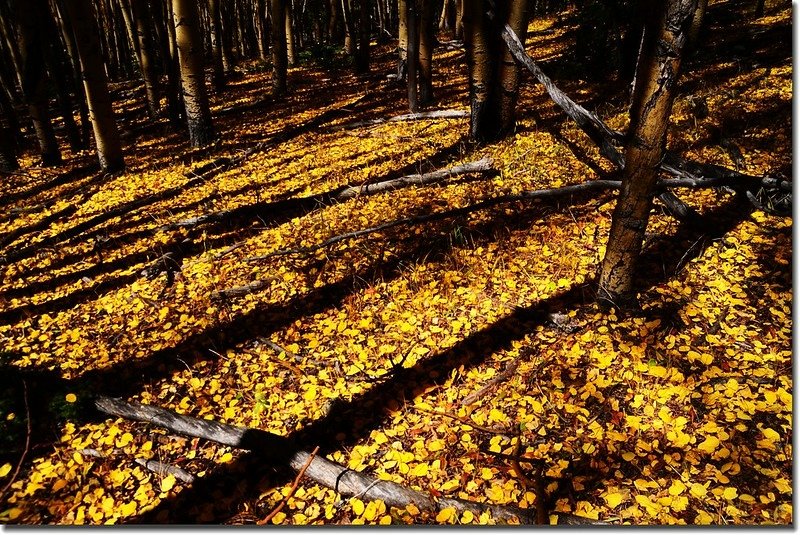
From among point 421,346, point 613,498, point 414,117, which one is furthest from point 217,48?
point 613,498

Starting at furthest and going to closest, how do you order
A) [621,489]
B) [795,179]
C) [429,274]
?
[429,274]
[795,179]
[621,489]

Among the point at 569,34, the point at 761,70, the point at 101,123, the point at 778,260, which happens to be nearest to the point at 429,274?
the point at 778,260

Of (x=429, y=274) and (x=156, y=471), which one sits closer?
(x=156, y=471)

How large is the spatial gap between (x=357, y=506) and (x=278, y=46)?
44.5 ft

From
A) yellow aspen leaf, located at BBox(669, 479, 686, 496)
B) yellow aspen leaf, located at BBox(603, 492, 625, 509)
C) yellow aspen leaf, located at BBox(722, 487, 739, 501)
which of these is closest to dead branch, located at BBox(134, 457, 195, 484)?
yellow aspen leaf, located at BBox(603, 492, 625, 509)

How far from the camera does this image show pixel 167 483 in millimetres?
3191

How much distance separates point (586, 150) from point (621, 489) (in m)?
5.39

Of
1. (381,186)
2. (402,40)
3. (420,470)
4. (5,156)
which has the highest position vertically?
(402,40)

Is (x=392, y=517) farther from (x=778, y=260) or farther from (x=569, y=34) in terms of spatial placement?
(x=569, y=34)

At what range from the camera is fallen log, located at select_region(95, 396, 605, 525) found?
2697mm

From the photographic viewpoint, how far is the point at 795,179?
3.21m

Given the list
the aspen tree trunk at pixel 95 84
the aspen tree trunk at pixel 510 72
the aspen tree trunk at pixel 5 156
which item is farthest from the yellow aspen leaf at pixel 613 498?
the aspen tree trunk at pixel 5 156

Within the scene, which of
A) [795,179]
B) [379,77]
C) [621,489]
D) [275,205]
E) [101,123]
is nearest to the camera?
[621,489]

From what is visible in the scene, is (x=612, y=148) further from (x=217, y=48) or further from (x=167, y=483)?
(x=217, y=48)
